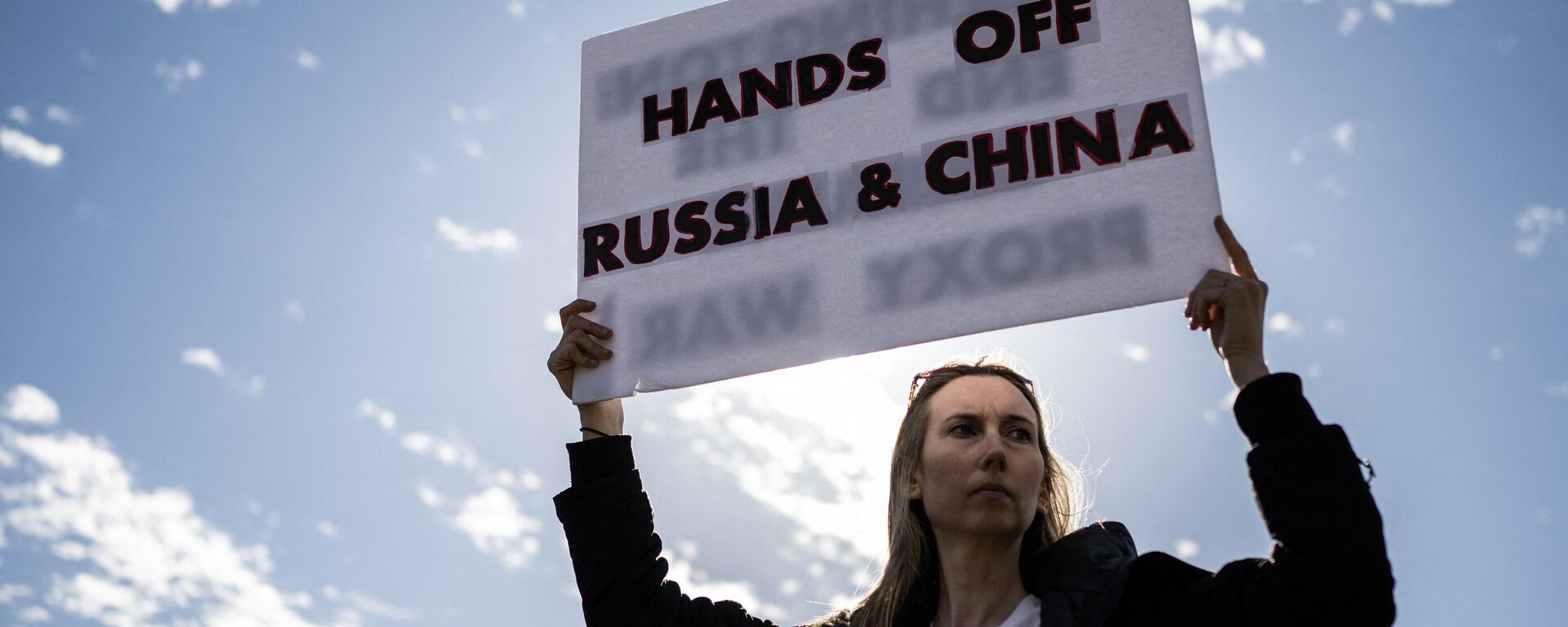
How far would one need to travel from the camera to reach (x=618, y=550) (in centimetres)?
416

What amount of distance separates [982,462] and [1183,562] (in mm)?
651

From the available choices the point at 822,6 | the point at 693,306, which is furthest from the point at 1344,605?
the point at 822,6

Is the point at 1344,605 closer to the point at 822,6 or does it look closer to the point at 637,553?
the point at 637,553

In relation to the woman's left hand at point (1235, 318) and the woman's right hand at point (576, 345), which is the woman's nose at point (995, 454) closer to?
the woman's left hand at point (1235, 318)

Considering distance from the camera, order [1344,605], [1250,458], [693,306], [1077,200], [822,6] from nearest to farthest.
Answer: [1344,605]
[1250,458]
[1077,200]
[693,306]
[822,6]

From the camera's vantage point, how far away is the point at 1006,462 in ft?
12.9

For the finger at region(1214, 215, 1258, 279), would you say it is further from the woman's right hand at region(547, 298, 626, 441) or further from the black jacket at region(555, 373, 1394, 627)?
the woman's right hand at region(547, 298, 626, 441)

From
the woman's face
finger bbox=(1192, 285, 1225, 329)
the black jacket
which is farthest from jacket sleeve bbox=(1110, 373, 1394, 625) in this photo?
the woman's face

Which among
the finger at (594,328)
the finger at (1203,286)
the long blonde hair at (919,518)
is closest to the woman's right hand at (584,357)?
the finger at (594,328)

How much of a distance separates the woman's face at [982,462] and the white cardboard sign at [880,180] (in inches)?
18.1

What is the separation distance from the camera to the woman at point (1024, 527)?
3117 millimetres

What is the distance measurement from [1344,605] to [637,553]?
2058 mm

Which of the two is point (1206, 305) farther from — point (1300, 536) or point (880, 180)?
point (880, 180)

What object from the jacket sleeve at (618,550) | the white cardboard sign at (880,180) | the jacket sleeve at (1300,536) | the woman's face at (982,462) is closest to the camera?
the jacket sleeve at (1300,536)
